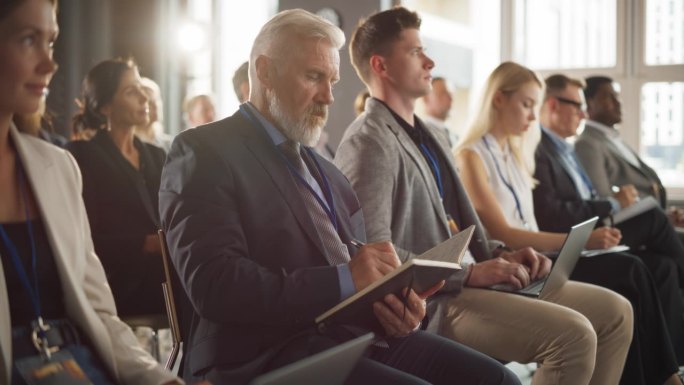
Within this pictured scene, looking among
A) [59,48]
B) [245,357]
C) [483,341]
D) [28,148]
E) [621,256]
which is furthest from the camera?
[59,48]

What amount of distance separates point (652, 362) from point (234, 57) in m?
5.44

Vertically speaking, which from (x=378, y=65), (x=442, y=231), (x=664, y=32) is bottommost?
(x=442, y=231)

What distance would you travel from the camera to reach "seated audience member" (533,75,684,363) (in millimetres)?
3793

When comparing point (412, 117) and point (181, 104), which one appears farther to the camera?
point (181, 104)

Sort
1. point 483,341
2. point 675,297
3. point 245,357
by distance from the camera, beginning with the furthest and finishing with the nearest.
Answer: point 675,297 → point 483,341 → point 245,357

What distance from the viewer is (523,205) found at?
347 centimetres

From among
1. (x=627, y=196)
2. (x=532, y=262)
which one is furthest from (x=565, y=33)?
(x=532, y=262)

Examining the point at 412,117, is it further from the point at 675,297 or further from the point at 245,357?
the point at 675,297

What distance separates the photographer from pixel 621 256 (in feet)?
11.6

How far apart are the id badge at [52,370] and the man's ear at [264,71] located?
0.90 m

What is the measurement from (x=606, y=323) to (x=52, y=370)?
204 cm

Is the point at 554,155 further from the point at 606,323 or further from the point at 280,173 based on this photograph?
the point at 280,173

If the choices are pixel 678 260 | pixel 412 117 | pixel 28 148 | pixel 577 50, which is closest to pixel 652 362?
pixel 678 260

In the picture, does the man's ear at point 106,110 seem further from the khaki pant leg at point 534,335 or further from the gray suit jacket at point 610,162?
the gray suit jacket at point 610,162
